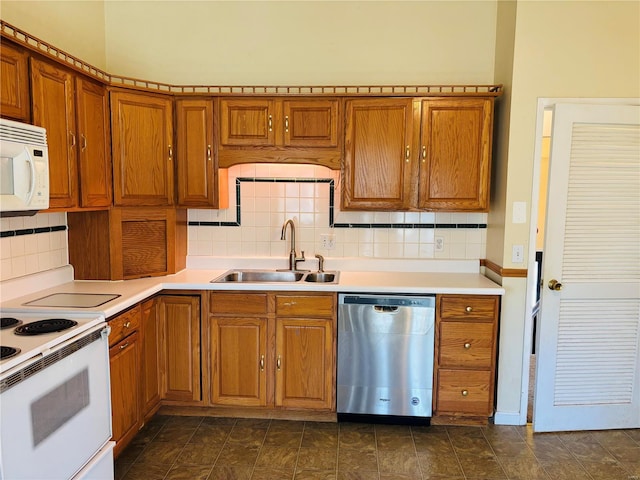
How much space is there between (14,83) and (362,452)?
262 cm

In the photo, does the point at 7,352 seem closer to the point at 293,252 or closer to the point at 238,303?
the point at 238,303

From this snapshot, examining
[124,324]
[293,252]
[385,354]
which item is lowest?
[385,354]

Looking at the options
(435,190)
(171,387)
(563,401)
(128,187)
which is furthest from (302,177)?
(563,401)

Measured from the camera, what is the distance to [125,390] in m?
2.44

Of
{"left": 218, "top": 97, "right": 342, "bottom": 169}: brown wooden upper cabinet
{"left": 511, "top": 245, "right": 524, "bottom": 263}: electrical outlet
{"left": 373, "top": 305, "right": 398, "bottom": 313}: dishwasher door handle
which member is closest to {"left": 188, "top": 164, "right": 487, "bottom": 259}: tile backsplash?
{"left": 218, "top": 97, "right": 342, "bottom": 169}: brown wooden upper cabinet

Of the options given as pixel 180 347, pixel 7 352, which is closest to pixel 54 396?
pixel 7 352

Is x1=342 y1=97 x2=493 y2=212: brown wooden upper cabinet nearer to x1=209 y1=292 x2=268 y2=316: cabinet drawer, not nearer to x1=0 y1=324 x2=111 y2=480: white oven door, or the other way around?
x1=209 y1=292 x2=268 y2=316: cabinet drawer

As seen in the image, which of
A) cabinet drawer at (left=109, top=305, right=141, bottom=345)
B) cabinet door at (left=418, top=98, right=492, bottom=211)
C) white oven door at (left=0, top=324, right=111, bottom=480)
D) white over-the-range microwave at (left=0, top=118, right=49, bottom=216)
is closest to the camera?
white oven door at (left=0, top=324, right=111, bottom=480)

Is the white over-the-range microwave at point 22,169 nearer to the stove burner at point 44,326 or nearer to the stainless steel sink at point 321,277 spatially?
the stove burner at point 44,326

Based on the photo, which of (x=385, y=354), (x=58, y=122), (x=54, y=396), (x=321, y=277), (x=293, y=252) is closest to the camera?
(x=54, y=396)

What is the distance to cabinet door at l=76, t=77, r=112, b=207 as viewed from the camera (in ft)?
8.21

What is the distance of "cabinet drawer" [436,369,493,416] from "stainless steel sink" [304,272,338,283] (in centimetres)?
96

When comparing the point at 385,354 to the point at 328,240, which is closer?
the point at 385,354

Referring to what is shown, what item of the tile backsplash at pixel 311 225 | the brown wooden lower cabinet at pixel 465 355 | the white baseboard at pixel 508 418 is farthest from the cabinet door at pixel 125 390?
the white baseboard at pixel 508 418
